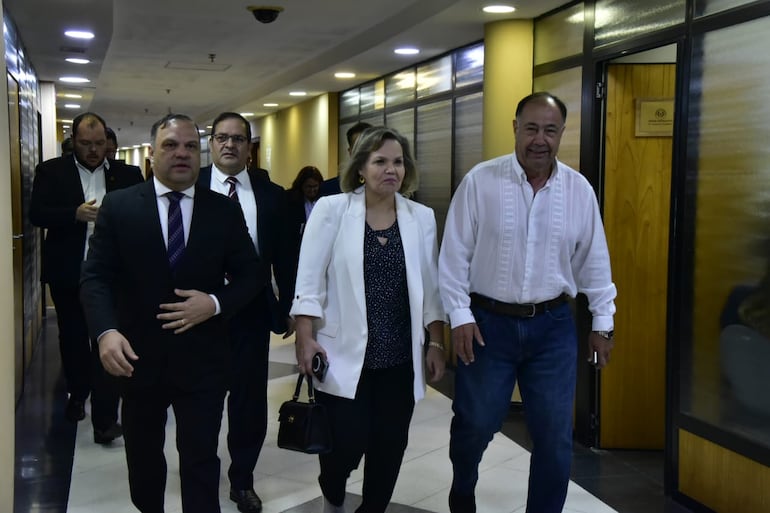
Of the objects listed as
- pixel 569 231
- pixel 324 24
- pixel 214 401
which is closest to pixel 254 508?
pixel 214 401

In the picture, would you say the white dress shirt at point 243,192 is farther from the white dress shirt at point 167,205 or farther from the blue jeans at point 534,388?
the blue jeans at point 534,388

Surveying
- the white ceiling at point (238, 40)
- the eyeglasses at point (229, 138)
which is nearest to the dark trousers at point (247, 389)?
the eyeglasses at point (229, 138)

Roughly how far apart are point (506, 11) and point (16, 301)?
3.57 meters

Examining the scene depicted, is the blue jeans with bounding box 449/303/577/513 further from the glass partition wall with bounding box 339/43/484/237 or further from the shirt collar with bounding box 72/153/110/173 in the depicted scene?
the glass partition wall with bounding box 339/43/484/237

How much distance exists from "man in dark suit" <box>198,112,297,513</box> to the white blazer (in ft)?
1.87

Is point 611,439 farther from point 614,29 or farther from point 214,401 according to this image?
point 214,401

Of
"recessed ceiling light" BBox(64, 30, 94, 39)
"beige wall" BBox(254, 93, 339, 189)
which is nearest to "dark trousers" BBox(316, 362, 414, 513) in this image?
"recessed ceiling light" BBox(64, 30, 94, 39)

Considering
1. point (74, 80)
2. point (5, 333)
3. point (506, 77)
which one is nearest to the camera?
point (5, 333)

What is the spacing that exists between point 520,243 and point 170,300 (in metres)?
1.20

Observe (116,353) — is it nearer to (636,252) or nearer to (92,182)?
(92,182)

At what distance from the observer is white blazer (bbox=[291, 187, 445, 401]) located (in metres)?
2.73

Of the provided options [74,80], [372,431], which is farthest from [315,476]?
[74,80]

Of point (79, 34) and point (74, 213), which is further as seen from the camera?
point (79, 34)

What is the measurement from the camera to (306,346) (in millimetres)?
2771
